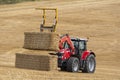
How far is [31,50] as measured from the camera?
2162cm

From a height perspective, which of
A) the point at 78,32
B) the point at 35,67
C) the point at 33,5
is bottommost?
the point at 35,67

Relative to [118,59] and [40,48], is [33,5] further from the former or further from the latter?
[40,48]

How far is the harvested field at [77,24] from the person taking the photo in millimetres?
31688

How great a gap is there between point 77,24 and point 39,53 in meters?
19.4

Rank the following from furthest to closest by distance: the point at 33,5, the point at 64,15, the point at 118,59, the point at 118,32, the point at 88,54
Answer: the point at 33,5 < the point at 64,15 < the point at 118,32 < the point at 118,59 < the point at 88,54

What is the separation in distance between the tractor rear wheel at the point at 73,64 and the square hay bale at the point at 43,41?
29.2 inches

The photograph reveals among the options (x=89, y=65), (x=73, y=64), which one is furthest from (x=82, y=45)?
(x=73, y=64)

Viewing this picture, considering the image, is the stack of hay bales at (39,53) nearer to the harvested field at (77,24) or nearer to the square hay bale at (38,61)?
the square hay bale at (38,61)

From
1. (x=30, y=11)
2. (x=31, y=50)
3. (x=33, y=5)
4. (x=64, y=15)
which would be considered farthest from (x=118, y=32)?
(x=31, y=50)

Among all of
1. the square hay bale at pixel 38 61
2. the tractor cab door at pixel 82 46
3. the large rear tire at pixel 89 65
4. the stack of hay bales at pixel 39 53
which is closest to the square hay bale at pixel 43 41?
the stack of hay bales at pixel 39 53

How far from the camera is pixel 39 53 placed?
20797 millimetres

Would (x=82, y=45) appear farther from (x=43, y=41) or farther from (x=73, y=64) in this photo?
(x=43, y=41)

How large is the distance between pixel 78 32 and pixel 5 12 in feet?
31.7

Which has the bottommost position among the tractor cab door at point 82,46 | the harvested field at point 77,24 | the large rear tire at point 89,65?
the large rear tire at point 89,65
